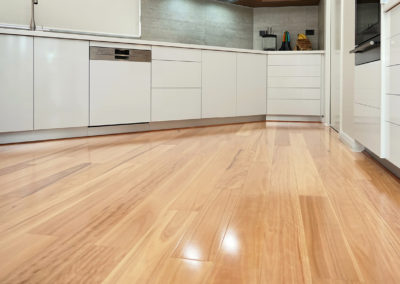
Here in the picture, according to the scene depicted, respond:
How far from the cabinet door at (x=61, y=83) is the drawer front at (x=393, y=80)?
241 cm

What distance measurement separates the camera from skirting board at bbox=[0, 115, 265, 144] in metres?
3.10

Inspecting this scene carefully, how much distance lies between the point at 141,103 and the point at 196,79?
0.79 m

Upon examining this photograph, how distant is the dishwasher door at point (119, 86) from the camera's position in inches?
137

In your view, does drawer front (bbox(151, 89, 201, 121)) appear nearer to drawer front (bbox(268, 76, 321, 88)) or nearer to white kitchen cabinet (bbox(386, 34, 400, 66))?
drawer front (bbox(268, 76, 321, 88))

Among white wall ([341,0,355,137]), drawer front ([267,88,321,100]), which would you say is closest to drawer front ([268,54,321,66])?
drawer front ([267,88,321,100])

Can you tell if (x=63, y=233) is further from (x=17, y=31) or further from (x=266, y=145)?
(x=17, y=31)

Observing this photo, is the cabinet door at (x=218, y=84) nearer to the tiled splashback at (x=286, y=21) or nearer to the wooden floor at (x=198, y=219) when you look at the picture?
the tiled splashback at (x=286, y=21)

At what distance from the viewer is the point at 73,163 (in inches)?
88.6

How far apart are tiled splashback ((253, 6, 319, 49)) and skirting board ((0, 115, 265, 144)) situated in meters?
1.49

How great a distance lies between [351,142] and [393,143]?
106 centimetres

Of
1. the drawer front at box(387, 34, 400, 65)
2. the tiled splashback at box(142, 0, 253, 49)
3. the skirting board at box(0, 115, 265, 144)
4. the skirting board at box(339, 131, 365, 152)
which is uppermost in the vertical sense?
the tiled splashback at box(142, 0, 253, 49)

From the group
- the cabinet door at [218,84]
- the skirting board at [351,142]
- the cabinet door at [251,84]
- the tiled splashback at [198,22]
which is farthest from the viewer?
the cabinet door at [251,84]

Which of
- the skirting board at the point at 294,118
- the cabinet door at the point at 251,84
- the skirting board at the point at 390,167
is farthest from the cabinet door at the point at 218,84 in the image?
the skirting board at the point at 390,167

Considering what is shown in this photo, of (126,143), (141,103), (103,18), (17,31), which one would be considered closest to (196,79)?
(141,103)
